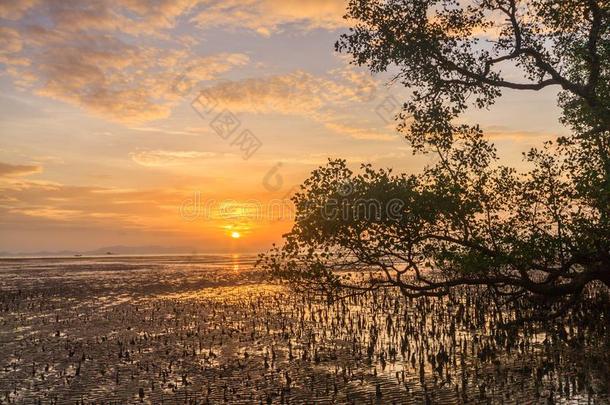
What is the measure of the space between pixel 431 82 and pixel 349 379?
9780 mm

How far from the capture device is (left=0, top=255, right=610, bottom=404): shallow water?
12.7 meters

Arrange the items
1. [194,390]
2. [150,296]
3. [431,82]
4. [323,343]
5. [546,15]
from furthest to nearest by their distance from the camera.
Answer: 1. [150,296]
2. [323,343]
3. [431,82]
4. [546,15]
5. [194,390]

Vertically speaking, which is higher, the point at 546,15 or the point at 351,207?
the point at 546,15

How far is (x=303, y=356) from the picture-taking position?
16.5m

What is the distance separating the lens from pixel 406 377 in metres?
13.8

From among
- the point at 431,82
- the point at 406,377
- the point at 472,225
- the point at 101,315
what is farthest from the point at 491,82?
the point at 101,315

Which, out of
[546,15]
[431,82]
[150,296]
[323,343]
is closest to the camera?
[546,15]

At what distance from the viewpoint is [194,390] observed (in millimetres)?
13438

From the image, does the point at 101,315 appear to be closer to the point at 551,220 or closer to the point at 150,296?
the point at 150,296

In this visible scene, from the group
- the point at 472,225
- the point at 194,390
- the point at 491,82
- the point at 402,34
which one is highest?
the point at 402,34

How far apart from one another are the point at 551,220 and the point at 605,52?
5257 mm

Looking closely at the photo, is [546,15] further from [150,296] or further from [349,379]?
[150,296]

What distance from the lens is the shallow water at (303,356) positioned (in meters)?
12.7

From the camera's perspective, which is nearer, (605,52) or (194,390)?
(194,390)
